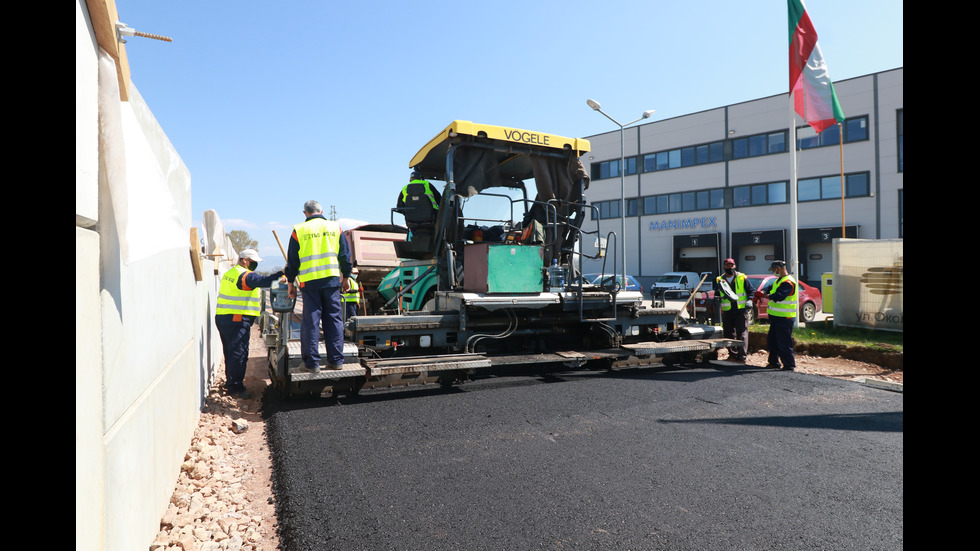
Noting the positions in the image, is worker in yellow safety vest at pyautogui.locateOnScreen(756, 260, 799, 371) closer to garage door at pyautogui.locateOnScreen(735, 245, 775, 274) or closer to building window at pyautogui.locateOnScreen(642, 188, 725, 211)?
garage door at pyautogui.locateOnScreen(735, 245, 775, 274)

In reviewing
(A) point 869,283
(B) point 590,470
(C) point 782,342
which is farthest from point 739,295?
(B) point 590,470

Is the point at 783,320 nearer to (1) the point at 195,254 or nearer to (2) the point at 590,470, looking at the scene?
(2) the point at 590,470

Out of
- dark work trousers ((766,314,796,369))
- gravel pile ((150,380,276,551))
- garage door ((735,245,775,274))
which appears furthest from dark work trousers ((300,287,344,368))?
garage door ((735,245,775,274))

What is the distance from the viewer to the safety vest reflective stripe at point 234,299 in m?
6.05

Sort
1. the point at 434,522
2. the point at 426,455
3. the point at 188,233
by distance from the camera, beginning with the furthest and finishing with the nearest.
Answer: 1. the point at 188,233
2. the point at 426,455
3. the point at 434,522

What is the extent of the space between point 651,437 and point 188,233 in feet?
14.1

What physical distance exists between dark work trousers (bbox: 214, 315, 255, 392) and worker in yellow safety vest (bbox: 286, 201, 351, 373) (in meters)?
1.31

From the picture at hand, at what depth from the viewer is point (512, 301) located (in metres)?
6.00

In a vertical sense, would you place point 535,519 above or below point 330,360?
below

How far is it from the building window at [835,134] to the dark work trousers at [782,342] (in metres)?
21.9

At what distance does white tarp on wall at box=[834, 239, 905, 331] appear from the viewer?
1009 cm

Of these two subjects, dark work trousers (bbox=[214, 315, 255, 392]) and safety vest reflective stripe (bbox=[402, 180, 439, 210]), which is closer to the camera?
dark work trousers (bbox=[214, 315, 255, 392])
